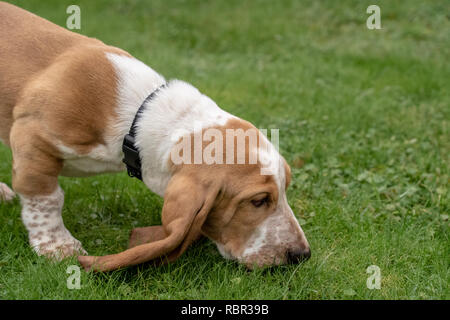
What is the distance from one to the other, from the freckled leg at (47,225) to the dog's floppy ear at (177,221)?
546mm

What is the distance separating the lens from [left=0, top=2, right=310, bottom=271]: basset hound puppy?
3.39 metres

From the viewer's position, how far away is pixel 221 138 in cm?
343

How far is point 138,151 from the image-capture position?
363 cm

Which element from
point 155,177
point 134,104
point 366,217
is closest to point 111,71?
point 134,104

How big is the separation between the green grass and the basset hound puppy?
0.77ft

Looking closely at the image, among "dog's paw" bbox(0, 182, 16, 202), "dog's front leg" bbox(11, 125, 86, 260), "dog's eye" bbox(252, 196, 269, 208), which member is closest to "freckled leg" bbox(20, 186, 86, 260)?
"dog's front leg" bbox(11, 125, 86, 260)

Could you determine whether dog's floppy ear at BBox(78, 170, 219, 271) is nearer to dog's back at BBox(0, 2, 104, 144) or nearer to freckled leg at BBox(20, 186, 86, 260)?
freckled leg at BBox(20, 186, 86, 260)

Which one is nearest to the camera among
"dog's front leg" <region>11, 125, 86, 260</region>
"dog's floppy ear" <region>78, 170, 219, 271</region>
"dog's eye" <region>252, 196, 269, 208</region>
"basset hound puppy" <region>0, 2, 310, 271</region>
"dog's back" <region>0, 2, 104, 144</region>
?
"dog's floppy ear" <region>78, 170, 219, 271</region>

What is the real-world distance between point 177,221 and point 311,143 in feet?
10.1

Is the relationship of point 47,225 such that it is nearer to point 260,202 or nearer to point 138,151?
point 138,151

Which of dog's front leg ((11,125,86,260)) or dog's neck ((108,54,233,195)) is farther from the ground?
dog's neck ((108,54,233,195))

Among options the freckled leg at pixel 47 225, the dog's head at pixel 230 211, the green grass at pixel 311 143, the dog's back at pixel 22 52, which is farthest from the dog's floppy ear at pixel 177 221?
the dog's back at pixel 22 52

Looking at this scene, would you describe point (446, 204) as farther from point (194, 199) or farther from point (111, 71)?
point (111, 71)

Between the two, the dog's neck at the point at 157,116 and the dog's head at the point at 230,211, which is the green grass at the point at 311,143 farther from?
the dog's neck at the point at 157,116
